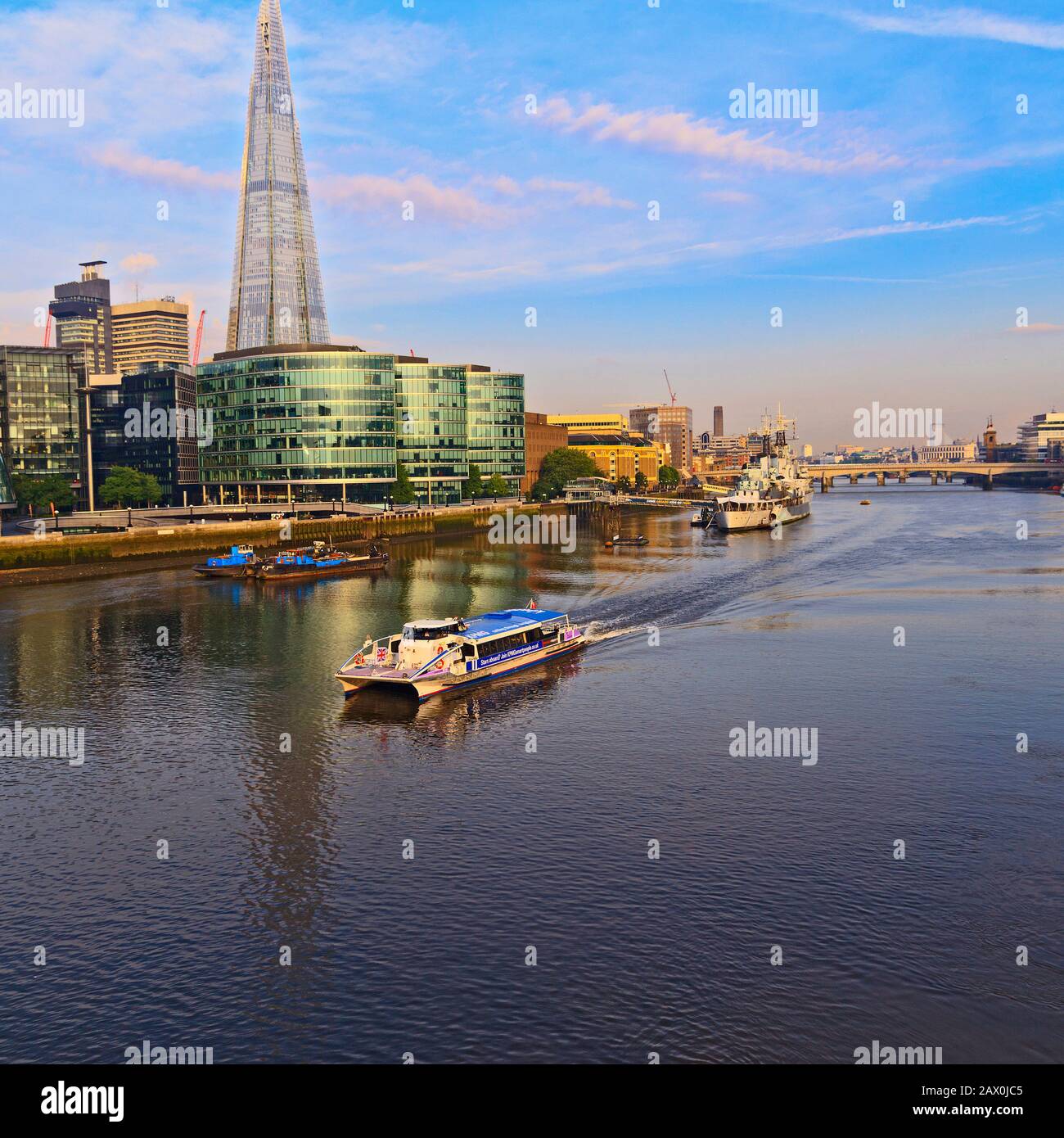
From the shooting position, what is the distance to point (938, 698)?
47219mm

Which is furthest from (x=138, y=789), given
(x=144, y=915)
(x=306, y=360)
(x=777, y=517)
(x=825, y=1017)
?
(x=306, y=360)

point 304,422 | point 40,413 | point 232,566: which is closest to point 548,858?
point 232,566

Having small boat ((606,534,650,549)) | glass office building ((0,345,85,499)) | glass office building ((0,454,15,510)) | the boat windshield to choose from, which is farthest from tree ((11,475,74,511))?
the boat windshield

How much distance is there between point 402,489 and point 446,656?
127767 mm

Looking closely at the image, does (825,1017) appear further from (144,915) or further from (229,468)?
(229,468)

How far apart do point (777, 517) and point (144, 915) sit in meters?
151

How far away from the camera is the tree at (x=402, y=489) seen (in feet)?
577

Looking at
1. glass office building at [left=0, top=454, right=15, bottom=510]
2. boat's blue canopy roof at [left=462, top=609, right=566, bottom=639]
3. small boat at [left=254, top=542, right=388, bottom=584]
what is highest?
glass office building at [left=0, top=454, right=15, bottom=510]

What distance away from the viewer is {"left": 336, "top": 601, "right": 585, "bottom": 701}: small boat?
50.3 m

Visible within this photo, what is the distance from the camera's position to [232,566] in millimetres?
101312

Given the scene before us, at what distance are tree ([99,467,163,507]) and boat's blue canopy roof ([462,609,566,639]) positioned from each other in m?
121

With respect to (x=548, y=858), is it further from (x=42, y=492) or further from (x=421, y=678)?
(x=42, y=492)

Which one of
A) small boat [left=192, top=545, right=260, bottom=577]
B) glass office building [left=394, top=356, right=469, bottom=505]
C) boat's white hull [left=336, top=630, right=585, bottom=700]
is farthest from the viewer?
glass office building [left=394, top=356, right=469, bottom=505]

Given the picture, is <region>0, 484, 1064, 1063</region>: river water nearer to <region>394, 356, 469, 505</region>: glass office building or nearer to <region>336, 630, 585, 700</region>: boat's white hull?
<region>336, 630, 585, 700</region>: boat's white hull
